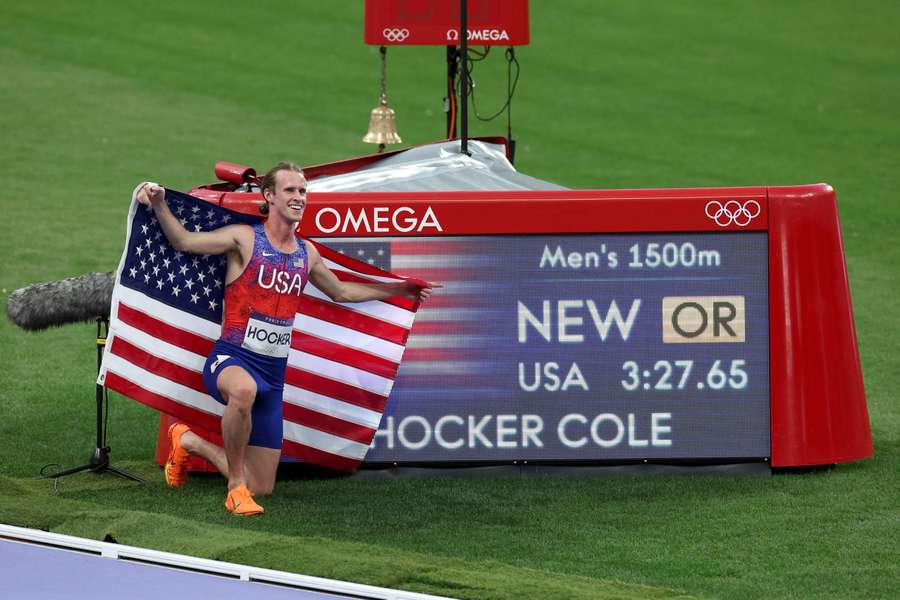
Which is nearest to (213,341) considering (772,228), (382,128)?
(772,228)

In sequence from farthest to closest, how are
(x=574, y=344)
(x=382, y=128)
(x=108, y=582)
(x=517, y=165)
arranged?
(x=517, y=165) < (x=382, y=128) < (x=574, y=344) < (x=108, y=582)

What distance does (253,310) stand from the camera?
7324 mm

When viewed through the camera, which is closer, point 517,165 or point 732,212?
point 732,212

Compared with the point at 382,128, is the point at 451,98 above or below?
above

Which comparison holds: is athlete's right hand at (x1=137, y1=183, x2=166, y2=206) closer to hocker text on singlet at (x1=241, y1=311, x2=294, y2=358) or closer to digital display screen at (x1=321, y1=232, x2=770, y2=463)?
hocker text on singlet at (x1=241, y1=311, x2=294, y2=358)

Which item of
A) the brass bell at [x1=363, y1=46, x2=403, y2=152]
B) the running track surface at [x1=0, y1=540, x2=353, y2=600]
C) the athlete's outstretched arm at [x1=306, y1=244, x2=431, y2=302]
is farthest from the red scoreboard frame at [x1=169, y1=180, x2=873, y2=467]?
the brass bell at [x1=363, y1=46, x2=403, y2=152]

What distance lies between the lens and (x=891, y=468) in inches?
320

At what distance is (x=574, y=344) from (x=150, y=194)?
2.11m

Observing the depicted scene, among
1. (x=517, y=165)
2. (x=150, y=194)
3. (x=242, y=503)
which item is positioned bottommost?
(x=242, y=503)

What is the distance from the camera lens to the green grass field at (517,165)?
6.69 m

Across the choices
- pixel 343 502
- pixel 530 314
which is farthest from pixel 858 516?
pixel 343 502

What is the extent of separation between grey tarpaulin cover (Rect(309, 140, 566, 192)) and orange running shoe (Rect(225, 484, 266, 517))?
1801 millimetres

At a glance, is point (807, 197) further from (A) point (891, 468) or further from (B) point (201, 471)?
(B) point (201, 471)

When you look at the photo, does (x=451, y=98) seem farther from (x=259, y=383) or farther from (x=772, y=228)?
(x=259, y=383)
